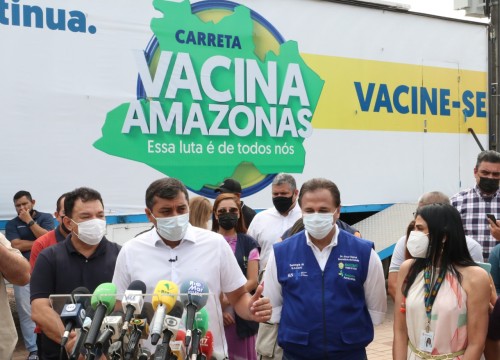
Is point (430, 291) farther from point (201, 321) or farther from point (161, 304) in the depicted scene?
point (161, 304)

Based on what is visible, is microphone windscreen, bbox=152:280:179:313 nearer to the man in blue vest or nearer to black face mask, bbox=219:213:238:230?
the man in blue vest

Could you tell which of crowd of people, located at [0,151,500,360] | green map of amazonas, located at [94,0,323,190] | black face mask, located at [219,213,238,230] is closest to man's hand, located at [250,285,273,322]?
crowd of people, located at [0,151,500,360]

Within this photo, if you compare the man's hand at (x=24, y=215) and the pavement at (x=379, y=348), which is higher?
the man's hand at (x=24, y=215)

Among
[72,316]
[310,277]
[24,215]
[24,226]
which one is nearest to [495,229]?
[310,277]

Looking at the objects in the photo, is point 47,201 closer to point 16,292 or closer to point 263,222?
point 16,292

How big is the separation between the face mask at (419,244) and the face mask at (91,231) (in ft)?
5.61

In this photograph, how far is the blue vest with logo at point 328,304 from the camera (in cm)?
378

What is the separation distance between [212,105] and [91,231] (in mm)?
4284

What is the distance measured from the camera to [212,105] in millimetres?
8391

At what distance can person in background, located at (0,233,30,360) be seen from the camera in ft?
13.2

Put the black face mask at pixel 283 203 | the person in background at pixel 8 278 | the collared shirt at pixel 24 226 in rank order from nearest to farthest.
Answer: the person in background at pixel 8 278 < the black face mask at pixel 283 203 < the collared shirt at pixel 24 226

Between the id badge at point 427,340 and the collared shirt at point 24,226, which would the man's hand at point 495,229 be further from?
the collared shirt at point 24,226

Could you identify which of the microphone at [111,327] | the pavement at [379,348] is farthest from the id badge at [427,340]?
the pavement at [379,348]

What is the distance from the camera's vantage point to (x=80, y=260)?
4.25 m
